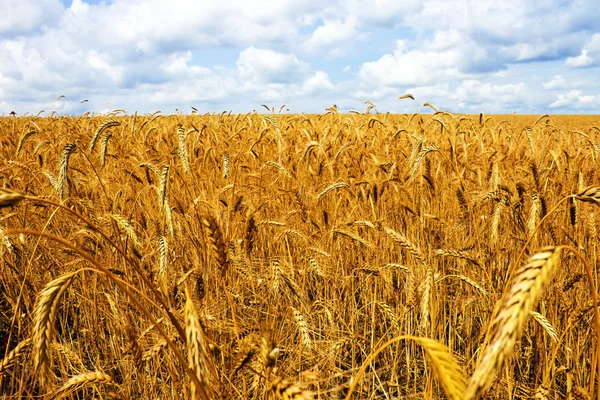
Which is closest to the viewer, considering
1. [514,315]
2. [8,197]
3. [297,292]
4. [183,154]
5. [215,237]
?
[514,315]

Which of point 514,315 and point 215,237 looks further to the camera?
point 215,237

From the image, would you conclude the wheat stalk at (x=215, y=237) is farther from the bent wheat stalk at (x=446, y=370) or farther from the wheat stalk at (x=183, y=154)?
the wheat stalk at (x=183, y=154)

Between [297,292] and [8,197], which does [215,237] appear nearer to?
[8,197]

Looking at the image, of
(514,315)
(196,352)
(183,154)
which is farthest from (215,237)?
(183,154)

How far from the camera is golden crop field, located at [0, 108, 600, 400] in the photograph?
0.82 meters

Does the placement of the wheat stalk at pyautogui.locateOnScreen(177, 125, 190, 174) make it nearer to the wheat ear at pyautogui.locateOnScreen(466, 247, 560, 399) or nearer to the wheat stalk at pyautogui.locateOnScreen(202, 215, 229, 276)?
the wheat stalk at pyautogui.locateOnScreen(202, 215, 229, 276)

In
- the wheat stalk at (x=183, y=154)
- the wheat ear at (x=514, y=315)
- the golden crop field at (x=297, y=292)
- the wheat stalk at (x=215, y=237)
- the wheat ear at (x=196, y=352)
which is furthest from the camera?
the wheat stalk at (x=183, y=154)

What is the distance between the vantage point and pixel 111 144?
536 cm

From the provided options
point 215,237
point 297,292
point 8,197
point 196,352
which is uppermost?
point 8,197

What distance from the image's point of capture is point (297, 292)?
1.54 meters

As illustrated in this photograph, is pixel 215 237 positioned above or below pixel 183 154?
below

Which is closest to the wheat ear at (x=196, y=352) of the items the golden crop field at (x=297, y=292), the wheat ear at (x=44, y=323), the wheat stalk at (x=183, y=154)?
the golden crop field at (x=297, y=292)

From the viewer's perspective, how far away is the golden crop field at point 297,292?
2.69 ft

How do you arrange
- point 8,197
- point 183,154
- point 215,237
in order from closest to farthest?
point 8,197 < point 215,237 < point 183,154
